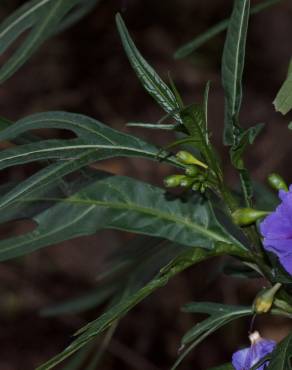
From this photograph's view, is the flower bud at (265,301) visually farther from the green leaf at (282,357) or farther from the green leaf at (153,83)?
the green leaf at (153,83)

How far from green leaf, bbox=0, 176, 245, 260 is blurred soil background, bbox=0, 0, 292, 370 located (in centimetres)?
171

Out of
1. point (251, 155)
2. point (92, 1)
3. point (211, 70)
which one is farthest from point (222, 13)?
point (92, 1)

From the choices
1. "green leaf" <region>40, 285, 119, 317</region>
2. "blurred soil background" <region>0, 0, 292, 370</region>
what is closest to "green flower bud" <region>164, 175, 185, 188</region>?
"green leaf" <region>40, 285, 119, 317</region>

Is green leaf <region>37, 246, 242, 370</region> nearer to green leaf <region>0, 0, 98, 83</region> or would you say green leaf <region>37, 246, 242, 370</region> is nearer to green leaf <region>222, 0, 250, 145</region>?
green leaf <region>222, 0, 250, 145</region>

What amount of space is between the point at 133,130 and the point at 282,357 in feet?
7.53

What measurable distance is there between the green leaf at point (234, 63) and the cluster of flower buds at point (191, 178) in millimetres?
53

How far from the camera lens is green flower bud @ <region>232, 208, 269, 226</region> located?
915mm

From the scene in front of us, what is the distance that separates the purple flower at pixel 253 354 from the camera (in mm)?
988

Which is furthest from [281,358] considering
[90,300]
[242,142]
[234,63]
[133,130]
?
[133,130]

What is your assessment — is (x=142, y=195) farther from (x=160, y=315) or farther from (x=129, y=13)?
(x=129, y=13)

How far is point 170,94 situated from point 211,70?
7.97 feet

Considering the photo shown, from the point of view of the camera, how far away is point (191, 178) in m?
0.94

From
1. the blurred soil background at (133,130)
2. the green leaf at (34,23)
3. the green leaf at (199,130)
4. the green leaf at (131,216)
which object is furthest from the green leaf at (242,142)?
the blurred soil background at (133,130)

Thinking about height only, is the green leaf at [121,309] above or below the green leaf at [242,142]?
below
